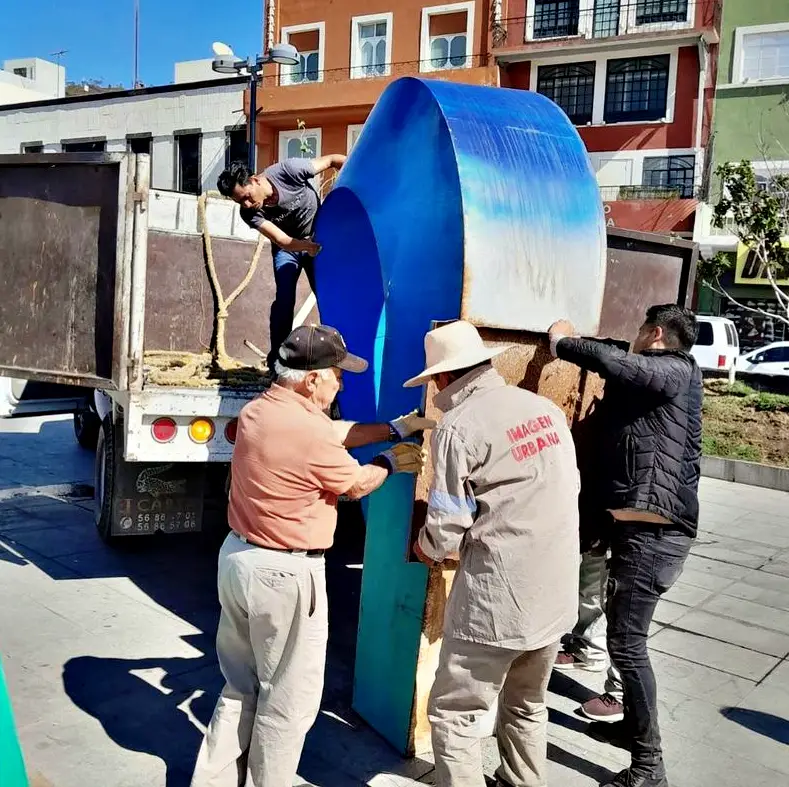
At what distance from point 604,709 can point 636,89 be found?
25.4 metres

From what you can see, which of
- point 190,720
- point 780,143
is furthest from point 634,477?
point 780,143

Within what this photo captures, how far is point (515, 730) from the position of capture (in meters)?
3.14

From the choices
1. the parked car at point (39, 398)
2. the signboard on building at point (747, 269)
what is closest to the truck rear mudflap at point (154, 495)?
the parked car at point (39, 398)

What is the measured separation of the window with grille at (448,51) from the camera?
2745 cm

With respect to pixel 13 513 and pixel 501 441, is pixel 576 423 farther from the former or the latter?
pixel 13 513

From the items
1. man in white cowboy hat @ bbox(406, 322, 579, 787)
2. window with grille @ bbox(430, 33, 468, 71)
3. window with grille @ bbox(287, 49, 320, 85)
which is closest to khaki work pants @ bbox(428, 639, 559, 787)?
man in white cowboy hat @ bbox(406, 322, 579, 787)

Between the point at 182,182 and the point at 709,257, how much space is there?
18281 millimetres

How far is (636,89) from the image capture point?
26062mm

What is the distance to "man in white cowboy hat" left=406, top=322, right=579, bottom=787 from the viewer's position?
2.79m

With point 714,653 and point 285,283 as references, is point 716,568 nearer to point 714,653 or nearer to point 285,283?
point 714,653

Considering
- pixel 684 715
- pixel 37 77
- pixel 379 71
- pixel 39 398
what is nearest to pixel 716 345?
pixel 39 398

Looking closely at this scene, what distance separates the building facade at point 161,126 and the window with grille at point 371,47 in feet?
13.3

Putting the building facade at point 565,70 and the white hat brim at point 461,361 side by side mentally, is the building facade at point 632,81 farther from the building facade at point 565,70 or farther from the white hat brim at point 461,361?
the white hat brim at point 461,361

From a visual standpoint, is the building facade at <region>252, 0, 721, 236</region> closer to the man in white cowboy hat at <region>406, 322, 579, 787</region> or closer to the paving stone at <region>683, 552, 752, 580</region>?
the paving stone at <region>683, 552, 752, 580</region>
